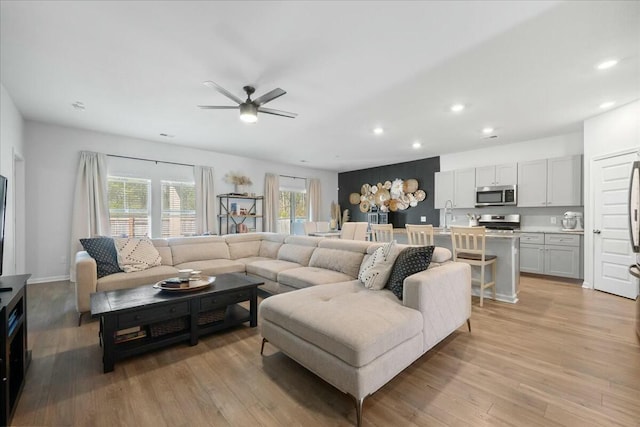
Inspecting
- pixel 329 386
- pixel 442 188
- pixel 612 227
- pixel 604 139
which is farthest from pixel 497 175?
pixel 329 386

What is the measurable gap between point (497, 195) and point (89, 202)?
7.67 metres

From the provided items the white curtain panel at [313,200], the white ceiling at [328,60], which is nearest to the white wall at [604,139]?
the white ceiling at [328,60]

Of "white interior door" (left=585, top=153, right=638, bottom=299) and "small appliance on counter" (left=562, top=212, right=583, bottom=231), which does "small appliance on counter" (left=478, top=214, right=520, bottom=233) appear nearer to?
"small appliance on counter" (left=562, top=212, right=583, bottom=231)

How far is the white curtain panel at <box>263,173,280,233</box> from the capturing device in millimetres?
7316

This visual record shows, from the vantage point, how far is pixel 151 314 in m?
2.20

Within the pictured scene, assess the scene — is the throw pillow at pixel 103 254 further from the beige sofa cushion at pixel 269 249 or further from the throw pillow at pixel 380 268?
the throw pillow at pixel 380 268

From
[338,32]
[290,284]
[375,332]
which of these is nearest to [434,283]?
[375,332]

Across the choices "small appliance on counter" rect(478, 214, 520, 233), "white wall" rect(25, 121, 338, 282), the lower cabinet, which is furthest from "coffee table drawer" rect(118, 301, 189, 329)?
the lower cabinet

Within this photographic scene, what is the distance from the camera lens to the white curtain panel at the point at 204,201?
6.12 meters

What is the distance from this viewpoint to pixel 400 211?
7.52 meters

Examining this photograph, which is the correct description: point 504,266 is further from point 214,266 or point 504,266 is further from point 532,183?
point 214,266

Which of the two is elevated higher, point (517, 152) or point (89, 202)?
point (517, 152)

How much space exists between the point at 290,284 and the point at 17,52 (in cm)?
341

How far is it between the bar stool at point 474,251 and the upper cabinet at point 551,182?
230 cm
